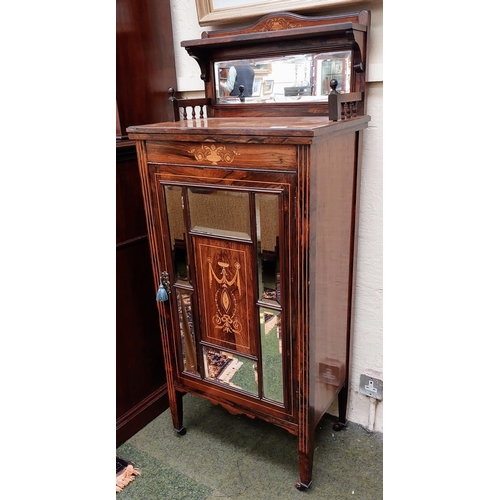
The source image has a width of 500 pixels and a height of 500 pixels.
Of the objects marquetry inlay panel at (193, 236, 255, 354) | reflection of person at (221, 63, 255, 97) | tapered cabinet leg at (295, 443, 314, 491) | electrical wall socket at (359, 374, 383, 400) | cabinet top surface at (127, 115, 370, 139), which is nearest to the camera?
cabinet top surface at (127, 115, 370, 139)

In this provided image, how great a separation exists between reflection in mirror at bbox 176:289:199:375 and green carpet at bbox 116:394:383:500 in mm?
335

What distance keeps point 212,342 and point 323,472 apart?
1.99 feet

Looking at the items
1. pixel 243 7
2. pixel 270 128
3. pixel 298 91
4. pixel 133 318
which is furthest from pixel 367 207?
pixel 133 318

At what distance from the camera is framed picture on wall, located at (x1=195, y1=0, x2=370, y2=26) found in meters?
1.37

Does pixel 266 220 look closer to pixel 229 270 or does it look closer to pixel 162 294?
pixel 229 270

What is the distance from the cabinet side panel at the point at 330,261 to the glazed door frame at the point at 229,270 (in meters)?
0.07

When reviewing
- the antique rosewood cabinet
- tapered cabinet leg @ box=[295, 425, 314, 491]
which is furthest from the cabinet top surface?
tapered cabinet leg @ box=[295, 425, 314, 491]

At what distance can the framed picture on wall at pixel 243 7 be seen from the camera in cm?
137

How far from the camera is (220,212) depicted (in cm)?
129

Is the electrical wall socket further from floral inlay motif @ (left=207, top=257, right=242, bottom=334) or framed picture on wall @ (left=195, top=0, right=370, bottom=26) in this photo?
framed picture on wall @ (left=195, top=0, right=370, bottom=26)

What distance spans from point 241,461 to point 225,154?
A: 1.10 m

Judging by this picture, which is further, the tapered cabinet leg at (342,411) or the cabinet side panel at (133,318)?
the tapered cabinet leg at (342,411)

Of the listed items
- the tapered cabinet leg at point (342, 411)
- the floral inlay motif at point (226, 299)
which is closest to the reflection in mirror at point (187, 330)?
the floral inlay motif at point (226, 299)

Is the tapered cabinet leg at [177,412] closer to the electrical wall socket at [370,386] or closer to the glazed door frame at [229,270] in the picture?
the glazed door frame at [229,270]
